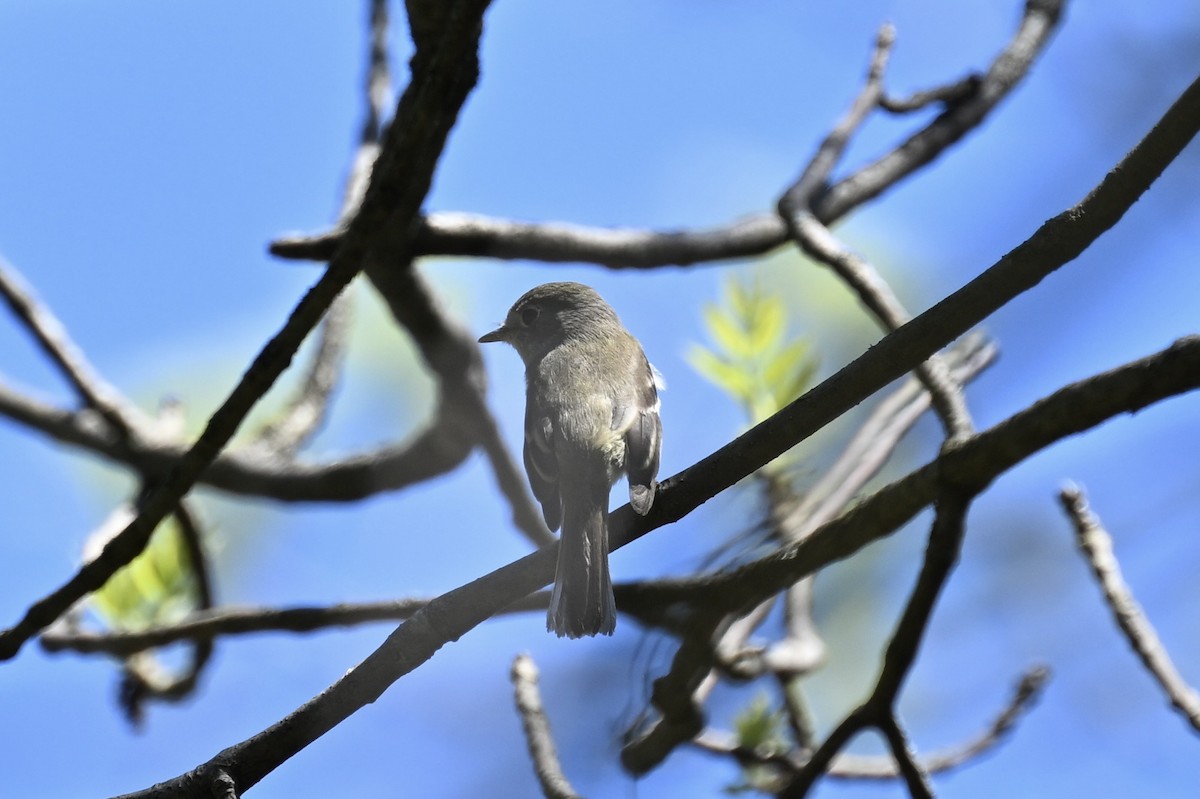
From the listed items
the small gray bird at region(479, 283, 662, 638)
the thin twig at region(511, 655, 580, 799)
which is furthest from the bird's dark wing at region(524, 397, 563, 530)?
the thin twig at region(511, 655, 580, 799)

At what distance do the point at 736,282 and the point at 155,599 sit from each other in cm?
303

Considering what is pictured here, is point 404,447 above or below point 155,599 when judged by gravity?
above

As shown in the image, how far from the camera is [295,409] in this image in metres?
6.81

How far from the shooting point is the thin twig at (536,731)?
3.46m

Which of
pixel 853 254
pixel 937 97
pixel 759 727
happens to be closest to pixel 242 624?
pixel 759 727

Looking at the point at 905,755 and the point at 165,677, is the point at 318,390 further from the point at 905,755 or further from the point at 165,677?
the point at 905,755

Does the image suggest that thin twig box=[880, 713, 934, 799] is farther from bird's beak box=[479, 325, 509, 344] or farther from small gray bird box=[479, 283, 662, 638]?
bird's beak box=[479, 325, 509, 344]

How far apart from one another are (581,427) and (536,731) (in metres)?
1.08

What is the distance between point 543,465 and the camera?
4.31 metres

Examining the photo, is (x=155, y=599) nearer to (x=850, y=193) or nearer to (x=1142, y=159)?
(x=850, y=193)

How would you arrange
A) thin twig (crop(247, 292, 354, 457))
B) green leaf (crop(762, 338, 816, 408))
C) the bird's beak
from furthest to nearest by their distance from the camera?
thin twig (crop(247, 292, 354, 457)) → the bird's beak → green leaf (crop(762, 338, 816, 408))

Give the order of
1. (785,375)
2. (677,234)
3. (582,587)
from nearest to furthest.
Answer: (582,587) → (785,375) → (677,234)

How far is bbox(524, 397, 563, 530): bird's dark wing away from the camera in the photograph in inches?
165

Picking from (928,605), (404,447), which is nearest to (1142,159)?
(928,605)
